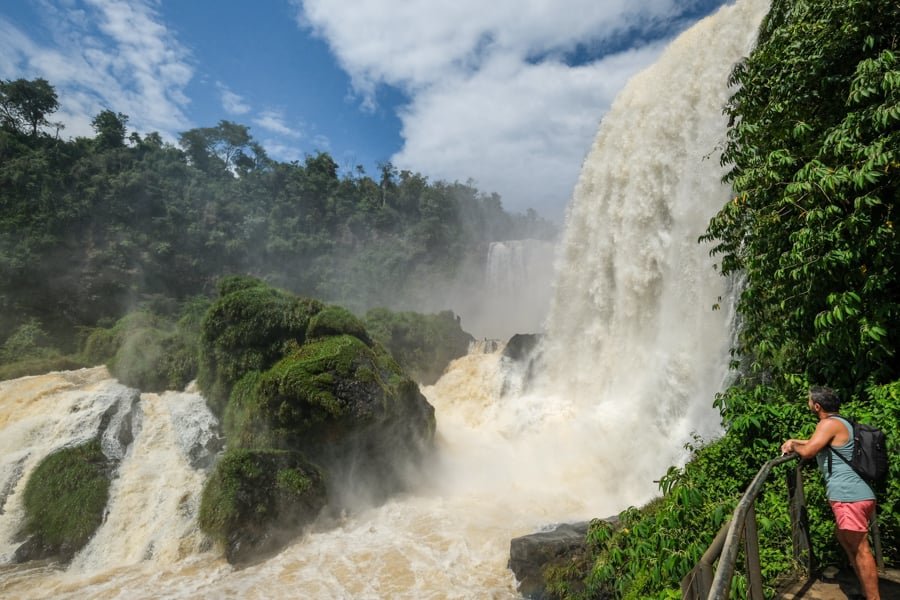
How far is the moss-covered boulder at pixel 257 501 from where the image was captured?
11.1 metres

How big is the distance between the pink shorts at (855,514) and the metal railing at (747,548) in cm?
18

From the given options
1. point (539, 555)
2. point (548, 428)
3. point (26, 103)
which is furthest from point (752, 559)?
point (26, 103)

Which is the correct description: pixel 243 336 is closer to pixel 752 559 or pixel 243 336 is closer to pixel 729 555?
pixel 752 559

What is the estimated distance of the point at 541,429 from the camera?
642 inches

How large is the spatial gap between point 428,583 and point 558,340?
10.5 m

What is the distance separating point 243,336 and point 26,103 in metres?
35.0


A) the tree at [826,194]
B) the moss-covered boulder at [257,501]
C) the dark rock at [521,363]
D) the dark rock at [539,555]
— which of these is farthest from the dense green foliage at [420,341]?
the tree at [826,194]

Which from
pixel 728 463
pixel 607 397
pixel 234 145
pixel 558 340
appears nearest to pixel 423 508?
pixel 607 397

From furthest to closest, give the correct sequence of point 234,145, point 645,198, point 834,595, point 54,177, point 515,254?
1. point 234,145
2. point 515,254
3. point 54,177
4. point 645,198
5. point 834,595

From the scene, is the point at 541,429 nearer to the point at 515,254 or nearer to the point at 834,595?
the point at 834,595

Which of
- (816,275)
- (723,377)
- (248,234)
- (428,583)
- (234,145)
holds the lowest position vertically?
(428,583)

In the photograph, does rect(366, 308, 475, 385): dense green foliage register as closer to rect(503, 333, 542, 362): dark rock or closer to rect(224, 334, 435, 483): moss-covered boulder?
rect(503, 333, 542, 362): dark rock

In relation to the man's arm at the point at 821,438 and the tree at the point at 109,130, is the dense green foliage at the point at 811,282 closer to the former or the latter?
the man's arm at the point at 821,438

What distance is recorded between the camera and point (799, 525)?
383 centimetres
